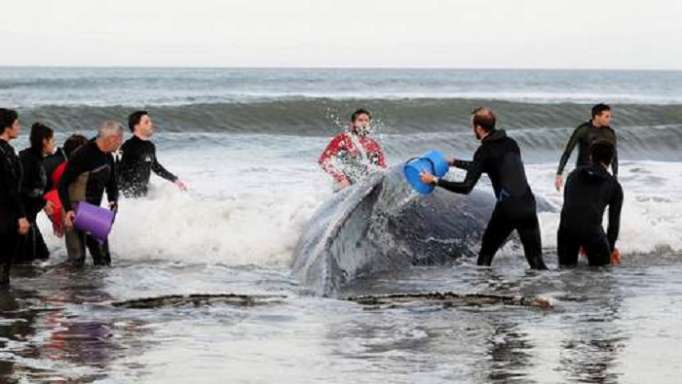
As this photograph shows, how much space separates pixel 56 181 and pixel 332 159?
321cm

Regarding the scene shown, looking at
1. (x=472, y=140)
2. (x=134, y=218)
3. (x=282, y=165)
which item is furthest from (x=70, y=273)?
(x=472, y=140)

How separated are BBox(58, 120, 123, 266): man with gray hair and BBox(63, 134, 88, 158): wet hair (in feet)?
2.60

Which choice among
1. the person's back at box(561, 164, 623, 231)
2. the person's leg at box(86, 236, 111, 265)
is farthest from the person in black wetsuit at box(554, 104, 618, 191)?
the person's leg at box(86, 236, 111, 265)

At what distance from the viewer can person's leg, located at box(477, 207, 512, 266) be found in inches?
480

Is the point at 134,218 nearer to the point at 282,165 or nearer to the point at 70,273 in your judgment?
the point at 70,273

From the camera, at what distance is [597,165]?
40.4 feet

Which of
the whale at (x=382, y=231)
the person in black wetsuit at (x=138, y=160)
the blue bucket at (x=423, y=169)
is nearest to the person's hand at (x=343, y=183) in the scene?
the whale at (x=382, y=231)

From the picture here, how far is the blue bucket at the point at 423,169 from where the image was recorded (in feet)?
39.5

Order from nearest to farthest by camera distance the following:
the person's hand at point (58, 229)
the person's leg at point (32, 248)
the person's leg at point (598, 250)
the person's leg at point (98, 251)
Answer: the person's leg at point (598, 250) → the person's leg at point (98, 251) → the person's hand at point (58, 229) → the person's leg at point (32, 248)

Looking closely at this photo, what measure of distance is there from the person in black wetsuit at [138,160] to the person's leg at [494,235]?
360 cm

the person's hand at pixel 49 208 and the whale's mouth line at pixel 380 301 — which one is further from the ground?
the person's hand at pixel 49 208

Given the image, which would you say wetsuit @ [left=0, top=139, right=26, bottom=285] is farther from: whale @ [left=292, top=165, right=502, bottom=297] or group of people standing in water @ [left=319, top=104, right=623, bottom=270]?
group of people standing in water @ [left=319, top=104, right=623, bottom=270]

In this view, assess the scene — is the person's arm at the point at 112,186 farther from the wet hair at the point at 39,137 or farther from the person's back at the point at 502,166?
the person's back at the point at 502,166

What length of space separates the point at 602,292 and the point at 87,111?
27203 millimetres
